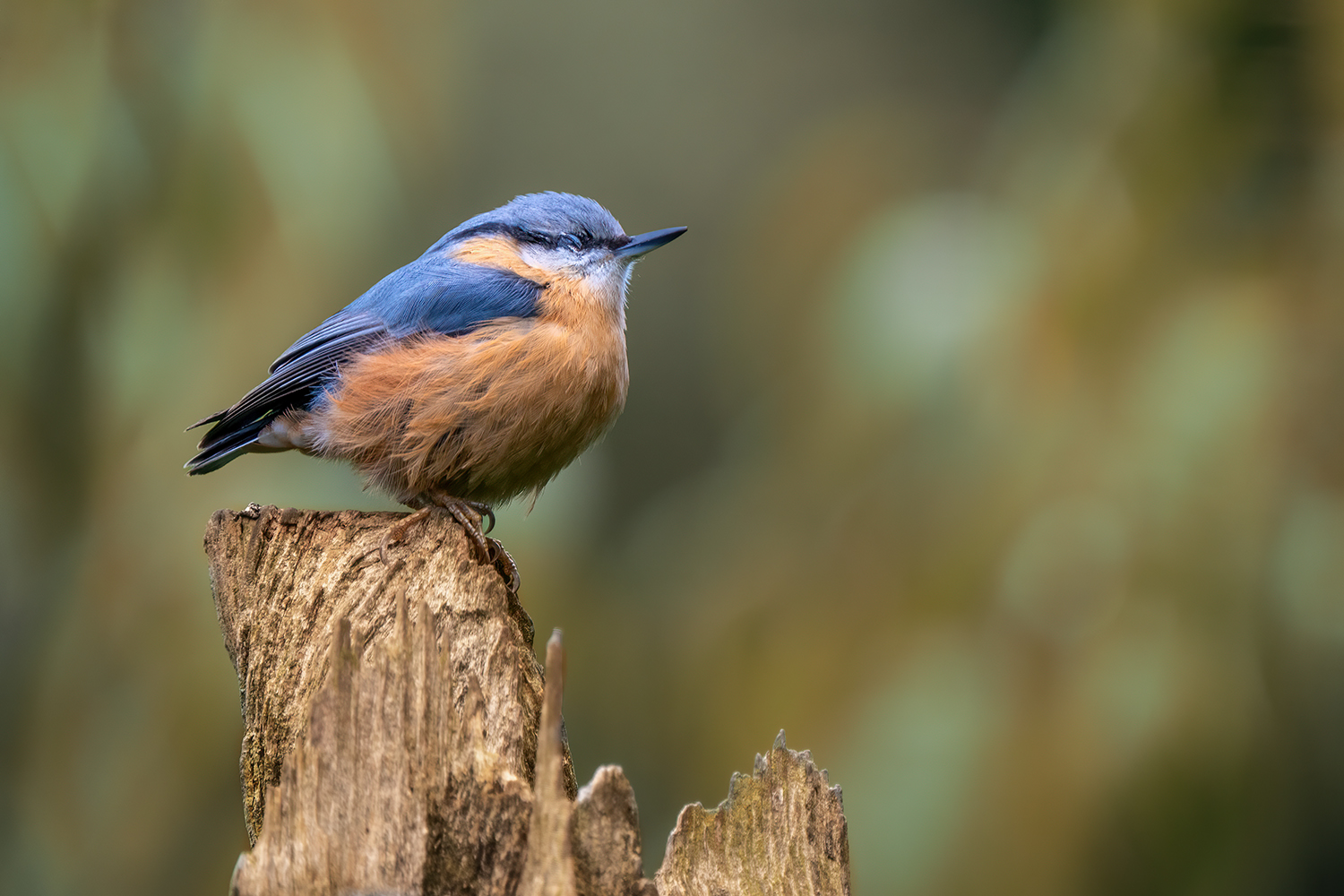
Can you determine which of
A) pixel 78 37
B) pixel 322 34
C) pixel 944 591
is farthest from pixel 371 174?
pixel 944 591

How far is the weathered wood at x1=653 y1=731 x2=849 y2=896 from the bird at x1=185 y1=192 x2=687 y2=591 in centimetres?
67

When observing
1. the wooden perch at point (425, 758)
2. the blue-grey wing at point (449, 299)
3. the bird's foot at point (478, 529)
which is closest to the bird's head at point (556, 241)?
the blue-grey wing at point (449, 299)

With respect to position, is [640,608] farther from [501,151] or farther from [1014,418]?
[501,151]

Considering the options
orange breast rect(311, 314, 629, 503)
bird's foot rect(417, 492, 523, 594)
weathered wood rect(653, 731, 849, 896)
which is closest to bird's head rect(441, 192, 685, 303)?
orange breast rect(311, 314, 629, 503)

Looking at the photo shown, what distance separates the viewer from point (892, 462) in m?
3.07

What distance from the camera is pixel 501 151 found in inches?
199

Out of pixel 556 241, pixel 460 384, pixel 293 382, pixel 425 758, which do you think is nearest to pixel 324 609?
pixel 425 758

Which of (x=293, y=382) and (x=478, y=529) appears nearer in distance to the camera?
(x=478, y=529)

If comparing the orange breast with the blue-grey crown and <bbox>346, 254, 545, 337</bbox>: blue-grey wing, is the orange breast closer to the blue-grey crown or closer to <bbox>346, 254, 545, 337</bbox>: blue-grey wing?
<bbox>346, 254, 545, 337</bbox>: blue-grey wing

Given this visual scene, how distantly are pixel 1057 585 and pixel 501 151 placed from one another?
3265mm

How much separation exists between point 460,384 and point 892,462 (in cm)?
133

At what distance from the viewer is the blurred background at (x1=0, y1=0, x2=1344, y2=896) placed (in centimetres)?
266

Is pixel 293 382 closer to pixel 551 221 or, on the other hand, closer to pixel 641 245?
pixel 551 221

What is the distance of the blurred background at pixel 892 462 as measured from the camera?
2.66 metres
